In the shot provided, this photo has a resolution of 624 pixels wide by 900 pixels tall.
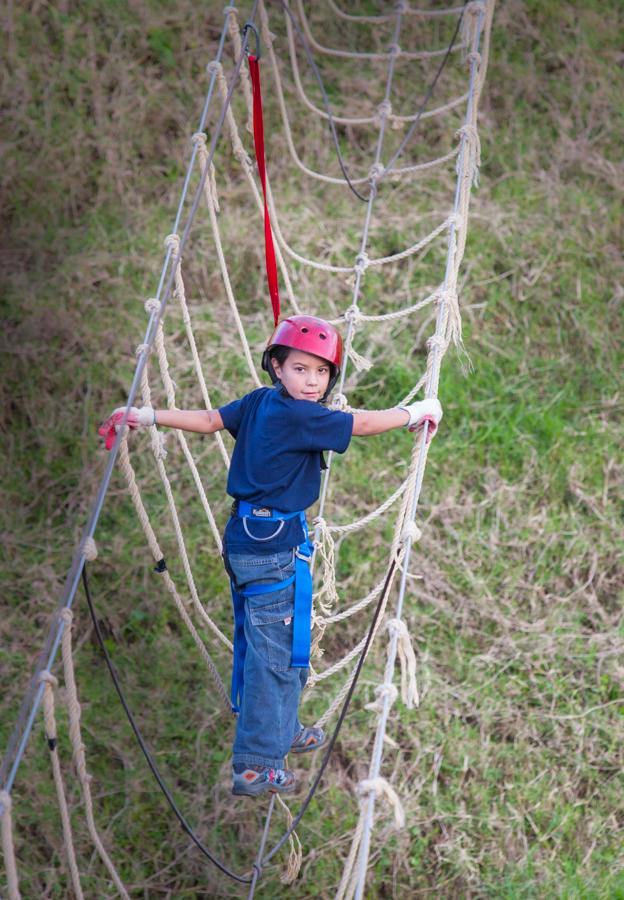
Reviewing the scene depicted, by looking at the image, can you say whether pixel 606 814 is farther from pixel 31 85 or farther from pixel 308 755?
pixel 31 85

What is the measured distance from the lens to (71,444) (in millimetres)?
3430

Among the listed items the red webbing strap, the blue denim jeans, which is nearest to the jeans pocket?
the blue denim jeans

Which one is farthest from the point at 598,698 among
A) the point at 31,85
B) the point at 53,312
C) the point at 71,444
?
the point at 31,85

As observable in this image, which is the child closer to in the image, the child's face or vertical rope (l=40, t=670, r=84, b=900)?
the child's face

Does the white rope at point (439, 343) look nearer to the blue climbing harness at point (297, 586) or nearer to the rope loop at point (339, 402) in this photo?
the blue climbing harness at point (297, 586)

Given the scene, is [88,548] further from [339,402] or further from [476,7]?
[476,7]

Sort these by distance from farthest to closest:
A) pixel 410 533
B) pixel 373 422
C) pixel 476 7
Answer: pixel 476 7, pixel 373 422, pixel 410 533

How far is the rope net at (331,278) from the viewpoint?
9.27 ft

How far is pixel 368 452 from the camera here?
11.3 ft

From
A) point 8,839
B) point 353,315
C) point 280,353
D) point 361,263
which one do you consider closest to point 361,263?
point 361,263

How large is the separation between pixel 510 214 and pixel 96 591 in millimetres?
1865

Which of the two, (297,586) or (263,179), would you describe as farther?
(263,179)

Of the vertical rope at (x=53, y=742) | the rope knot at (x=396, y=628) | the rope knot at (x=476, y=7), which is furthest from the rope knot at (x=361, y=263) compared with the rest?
the vertical rope at (x=53, y=742)

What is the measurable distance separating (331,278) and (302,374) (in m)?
1.74
